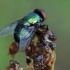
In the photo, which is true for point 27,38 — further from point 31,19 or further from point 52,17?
point 52,17

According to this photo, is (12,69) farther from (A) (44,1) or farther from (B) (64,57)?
(A) (44,1)

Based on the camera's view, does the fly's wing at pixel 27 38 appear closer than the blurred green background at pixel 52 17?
Yes

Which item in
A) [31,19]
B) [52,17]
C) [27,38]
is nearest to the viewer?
[27,38]

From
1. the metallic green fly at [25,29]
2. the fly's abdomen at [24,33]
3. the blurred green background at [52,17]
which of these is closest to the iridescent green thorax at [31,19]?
the metallic green fly at [25,29]

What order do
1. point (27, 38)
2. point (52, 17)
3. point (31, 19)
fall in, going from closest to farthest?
point (27, 38) < point (31, 19) < point (52, 17)

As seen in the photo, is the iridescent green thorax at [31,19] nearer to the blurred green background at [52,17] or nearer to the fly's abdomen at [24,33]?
the fly's abdomen at [24,33]

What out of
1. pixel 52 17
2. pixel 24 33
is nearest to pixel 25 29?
pixel 24 33
